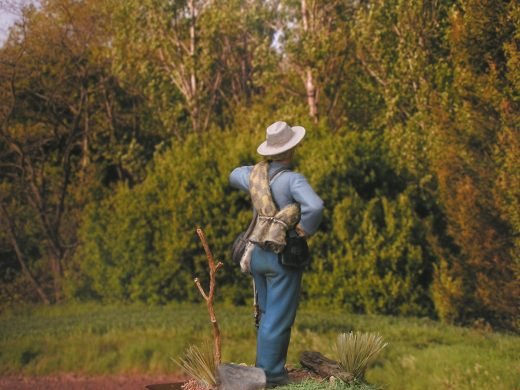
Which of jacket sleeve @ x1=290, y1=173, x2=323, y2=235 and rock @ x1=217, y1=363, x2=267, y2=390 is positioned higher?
jacket sleeve @ x1=290, y1=173, x2=323, y2=235

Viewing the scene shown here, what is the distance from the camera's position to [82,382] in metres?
12.0

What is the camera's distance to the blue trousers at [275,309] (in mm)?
6961

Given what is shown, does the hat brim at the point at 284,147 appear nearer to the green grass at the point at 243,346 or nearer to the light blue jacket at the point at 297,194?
the light blue jacket at the point at 297,194

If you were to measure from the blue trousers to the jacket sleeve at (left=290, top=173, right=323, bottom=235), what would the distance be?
38cm

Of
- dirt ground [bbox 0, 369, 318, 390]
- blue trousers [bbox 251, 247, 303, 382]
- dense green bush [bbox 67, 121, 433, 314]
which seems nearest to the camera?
blue trousers [bbox 251, 247, 303, 382]

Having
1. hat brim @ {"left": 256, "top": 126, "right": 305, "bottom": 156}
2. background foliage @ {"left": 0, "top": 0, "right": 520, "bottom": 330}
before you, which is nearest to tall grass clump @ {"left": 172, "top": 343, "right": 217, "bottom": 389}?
hat brim @ {"left": 256, "top": 126, "right": 305, "bottom": 156}

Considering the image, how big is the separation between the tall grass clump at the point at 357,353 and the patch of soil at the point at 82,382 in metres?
4.68

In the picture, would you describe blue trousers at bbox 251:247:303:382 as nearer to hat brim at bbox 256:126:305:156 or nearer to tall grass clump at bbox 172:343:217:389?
tall grass clump at bbox 172:343:217:389

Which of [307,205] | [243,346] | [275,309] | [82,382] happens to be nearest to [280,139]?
[307,205]

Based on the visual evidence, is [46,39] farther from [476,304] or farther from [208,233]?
[476,304]

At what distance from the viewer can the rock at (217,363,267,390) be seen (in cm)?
679

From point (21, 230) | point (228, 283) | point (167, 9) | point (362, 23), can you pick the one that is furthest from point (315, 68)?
point (21, 230)

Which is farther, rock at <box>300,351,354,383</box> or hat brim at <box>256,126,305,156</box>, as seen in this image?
rock at <box>300,351,354,383</box>

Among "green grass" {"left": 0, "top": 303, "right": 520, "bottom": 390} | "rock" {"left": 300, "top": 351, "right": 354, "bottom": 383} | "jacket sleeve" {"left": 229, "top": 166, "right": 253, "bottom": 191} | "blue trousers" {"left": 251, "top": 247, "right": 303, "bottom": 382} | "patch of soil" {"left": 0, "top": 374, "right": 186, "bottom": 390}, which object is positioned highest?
"jacket sleeve" {"left": 229, "top": 166, "right": 253, "bottom": 191}
